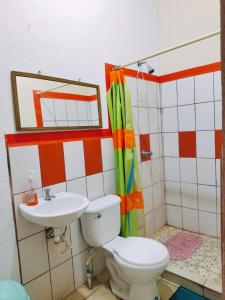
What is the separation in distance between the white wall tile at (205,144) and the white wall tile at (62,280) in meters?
1.58

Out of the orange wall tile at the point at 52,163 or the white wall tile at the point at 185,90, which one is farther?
the white wall tile at the point at 185,90

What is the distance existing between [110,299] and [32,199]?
0.96m

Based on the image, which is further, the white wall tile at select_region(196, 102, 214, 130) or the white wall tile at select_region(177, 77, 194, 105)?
the white wall tile at select_region(177, 77, 194, 105)

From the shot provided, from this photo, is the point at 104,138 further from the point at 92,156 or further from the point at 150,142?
the point at 150,142

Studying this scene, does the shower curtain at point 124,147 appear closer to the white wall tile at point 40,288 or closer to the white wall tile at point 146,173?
the white wall tile at point 146,173

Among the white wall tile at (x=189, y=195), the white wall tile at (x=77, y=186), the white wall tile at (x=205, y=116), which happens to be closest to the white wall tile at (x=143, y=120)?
the white wall tile at (x=205, y=116)

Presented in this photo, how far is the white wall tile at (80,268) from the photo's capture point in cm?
174

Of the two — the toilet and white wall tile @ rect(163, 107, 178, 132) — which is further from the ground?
white wall tile @ rect(163, 107, 178, 132)

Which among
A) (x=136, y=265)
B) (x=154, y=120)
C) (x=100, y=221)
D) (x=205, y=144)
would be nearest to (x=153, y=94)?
(x=154, y=120)

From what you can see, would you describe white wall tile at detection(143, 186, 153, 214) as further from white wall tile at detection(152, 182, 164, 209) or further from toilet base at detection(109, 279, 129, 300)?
toilet base at detection(109, 279, 129, 300)

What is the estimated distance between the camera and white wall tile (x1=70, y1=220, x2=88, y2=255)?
1723 millimetres

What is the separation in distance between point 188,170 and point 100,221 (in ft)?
3.91

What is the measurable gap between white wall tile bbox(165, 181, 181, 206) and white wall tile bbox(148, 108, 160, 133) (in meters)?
0.63

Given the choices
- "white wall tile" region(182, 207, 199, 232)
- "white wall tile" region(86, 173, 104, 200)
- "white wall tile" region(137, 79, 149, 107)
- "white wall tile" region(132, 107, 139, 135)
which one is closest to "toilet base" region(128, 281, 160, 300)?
"white wall tile" region(86, 173, 104, 200)
